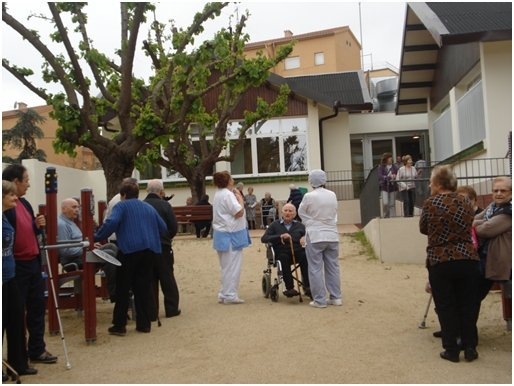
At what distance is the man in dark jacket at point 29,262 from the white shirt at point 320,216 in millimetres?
3568

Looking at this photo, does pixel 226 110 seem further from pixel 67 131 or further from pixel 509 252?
pixel 509 252

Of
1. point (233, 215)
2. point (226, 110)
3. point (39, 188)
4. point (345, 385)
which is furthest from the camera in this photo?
point (226, 110)

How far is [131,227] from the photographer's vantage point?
728 centimetres

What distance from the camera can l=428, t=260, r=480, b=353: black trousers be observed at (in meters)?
5.74

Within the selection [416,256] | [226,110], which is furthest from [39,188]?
[416,256]

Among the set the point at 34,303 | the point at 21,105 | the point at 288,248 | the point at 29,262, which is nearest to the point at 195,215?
the point at 288,248

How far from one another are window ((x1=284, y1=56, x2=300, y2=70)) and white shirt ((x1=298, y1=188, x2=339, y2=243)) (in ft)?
162

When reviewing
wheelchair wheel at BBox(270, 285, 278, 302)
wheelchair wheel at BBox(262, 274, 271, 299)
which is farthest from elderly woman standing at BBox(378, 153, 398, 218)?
wheelchair wheel at BBox(270, 285, 278, 302)

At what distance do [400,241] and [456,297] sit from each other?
6.58 metres

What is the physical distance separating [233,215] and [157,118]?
341 cm

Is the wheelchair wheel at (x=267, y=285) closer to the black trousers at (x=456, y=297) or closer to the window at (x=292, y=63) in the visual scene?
the black trousers at (x=456, y=297)

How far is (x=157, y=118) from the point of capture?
38.2 ft

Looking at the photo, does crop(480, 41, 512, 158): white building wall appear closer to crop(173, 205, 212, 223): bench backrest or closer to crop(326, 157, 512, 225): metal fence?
crop(326, 157, 512, 225): metal fence

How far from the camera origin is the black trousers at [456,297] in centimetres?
574
